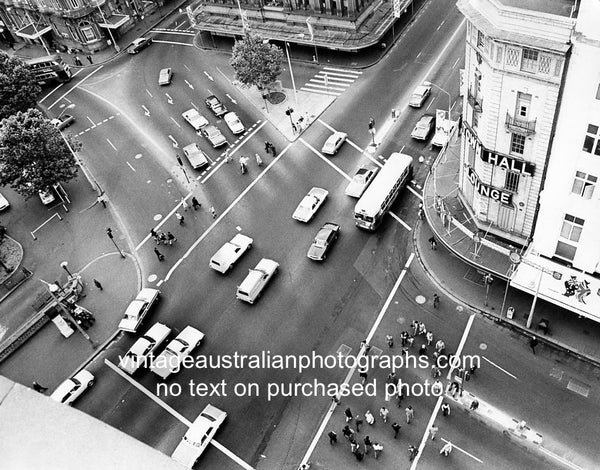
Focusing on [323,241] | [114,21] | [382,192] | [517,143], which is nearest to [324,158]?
[382,192]

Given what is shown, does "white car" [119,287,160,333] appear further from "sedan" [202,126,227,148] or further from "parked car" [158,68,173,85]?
"parked car" [158,68,173,85]

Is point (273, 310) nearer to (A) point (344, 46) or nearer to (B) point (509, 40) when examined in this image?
(B) point (509, 40)

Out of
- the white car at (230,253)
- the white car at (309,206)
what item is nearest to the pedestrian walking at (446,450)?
the white car at (230,253)

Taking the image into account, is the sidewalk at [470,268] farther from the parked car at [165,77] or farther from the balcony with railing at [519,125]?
the parked car at [165,77]

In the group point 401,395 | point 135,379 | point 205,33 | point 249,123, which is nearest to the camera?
point 401,395

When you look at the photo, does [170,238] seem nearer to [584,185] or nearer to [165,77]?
[165,77]

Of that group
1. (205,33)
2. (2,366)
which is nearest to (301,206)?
(2,366)
